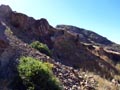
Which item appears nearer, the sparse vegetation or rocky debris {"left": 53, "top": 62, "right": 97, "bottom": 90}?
the sparse vegetation

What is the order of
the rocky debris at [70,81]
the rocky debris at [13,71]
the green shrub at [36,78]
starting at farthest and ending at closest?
the rocky debris at [70,81] < the rocky debris at [13,71] < the green shrub at [36,78]

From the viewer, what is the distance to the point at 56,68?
15008 mm

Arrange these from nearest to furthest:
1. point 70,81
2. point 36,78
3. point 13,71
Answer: point 36,78 → point 13,71 → point 70,81

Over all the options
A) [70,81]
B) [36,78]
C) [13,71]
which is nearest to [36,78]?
[36,78]

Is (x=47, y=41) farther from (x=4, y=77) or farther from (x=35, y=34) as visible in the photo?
(x=4, y=77)

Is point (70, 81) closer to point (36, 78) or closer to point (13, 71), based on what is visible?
point (36, 78)

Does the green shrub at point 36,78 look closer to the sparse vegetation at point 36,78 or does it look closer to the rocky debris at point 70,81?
the sparse vegetation at point 36,78

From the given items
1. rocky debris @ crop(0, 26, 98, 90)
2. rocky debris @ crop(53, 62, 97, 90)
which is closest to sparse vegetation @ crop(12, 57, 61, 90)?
rocky debris @ crop(0, 26, 98, 90)

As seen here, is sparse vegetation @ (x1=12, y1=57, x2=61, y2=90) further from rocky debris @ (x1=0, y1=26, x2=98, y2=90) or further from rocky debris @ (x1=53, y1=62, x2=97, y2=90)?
rocky debris @ (x1=53, y1=62, x2=97, y2=90)

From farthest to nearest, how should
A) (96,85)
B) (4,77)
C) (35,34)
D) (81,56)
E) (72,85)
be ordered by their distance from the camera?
(81,56) → (35,34) → (96,85) → (72,85) → (4,77)

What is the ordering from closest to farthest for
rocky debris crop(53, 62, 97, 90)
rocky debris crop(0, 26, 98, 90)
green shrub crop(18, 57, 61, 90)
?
Answer: green shrub crop(18, 57, 61, 90) → rocky debris crop(0, 26, 98, 90) → rocky debris crop(53, 62, 97, 90)

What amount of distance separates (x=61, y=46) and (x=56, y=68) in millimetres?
13099

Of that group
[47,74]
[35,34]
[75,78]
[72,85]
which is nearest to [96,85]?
[75,78]

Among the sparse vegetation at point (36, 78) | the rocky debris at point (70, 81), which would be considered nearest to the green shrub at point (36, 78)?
the sparse vegetation at point (36, 78)
